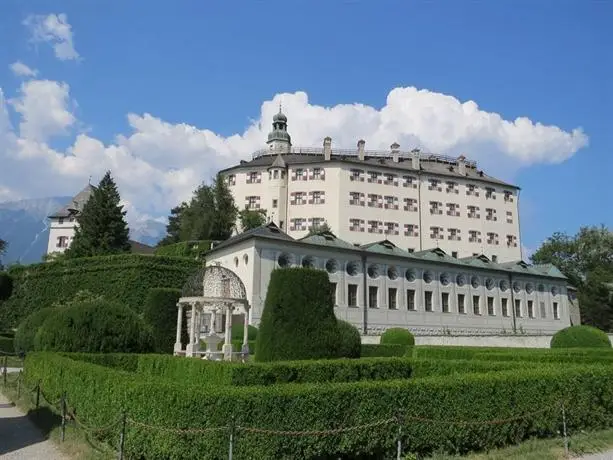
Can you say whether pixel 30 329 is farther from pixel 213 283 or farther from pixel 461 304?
pixel 461 304

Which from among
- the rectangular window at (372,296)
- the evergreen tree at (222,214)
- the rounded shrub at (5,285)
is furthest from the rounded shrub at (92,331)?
the evergreen tree at (222,214)

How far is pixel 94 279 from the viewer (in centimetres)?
4406

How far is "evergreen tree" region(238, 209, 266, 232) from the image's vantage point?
59.2m

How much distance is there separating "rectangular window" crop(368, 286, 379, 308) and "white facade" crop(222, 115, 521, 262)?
17.6 m

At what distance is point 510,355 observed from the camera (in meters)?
20.3

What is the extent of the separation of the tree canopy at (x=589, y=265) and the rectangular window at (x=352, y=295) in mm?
35769

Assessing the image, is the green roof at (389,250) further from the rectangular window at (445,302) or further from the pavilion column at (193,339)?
the pavilion column at (193,339)

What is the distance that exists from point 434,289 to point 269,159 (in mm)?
34436

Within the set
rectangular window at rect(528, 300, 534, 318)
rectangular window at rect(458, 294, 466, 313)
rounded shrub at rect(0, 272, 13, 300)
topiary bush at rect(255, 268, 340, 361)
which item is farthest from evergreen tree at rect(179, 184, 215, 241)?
topiary bush at rect(255, 268, 340, 361)

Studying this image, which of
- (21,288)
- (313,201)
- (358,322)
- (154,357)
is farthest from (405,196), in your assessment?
(154,357)

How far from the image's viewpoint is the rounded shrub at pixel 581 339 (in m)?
30.4

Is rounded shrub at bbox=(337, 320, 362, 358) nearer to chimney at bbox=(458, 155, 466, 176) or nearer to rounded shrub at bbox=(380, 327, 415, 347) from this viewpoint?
rounded shrub at bbox=(380, 327, 415, 347)

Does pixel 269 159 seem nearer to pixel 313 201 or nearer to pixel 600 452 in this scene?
pixel 313 201

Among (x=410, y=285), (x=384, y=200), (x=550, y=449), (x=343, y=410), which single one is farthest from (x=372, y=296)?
(x=343, y=410)
